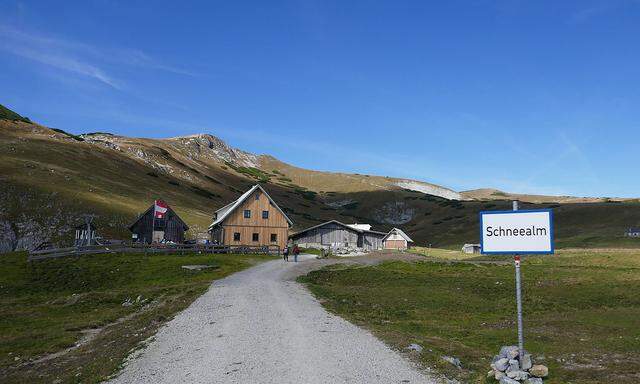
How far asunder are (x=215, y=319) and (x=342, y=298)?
10.0m

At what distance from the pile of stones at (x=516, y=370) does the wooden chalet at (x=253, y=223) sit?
66350mm

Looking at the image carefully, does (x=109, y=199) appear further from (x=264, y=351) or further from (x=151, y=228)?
(x=264, y=351)

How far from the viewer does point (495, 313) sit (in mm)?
27250

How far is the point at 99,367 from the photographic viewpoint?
15.1 metres

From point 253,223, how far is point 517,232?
225 feet

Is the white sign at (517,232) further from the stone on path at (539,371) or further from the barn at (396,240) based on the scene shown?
the barn at (396,240)

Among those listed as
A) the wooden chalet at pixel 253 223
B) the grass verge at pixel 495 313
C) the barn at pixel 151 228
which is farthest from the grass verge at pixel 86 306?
the barn at pixel 151 228

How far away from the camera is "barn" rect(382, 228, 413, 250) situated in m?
118

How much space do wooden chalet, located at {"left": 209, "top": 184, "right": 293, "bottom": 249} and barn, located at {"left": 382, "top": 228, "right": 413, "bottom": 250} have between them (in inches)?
1753

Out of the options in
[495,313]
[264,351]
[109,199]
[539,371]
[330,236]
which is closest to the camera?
[539,371]

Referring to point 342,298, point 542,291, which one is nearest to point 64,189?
point 342,298

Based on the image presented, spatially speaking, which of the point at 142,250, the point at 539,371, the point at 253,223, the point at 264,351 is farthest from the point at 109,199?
the point at 539,371

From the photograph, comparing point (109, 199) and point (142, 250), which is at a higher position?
point (109, 199)

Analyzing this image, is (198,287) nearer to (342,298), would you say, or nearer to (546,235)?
(342,298)
